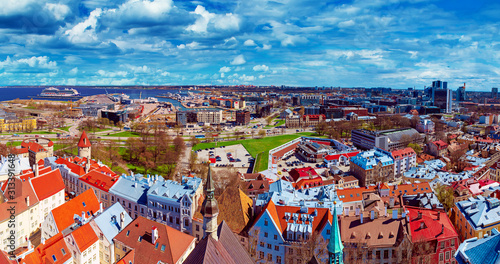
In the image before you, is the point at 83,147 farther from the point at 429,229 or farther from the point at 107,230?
the point at 429,229

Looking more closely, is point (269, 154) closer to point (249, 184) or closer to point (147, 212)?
point (249, 184)

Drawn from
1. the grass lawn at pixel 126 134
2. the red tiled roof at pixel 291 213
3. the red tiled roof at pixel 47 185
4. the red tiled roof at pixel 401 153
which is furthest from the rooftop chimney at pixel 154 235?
the grass lawn at pixel 126 134

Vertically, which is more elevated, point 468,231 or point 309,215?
point 309,215

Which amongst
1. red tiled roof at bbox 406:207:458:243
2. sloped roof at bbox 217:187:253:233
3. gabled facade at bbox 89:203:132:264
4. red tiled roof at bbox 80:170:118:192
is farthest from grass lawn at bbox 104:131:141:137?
red tiled roof at bbox 406:207:458:243

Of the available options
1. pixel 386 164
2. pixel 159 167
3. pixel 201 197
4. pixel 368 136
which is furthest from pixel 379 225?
pixel 368 136

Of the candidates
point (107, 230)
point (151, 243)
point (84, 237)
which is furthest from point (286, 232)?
point (84, 237)
